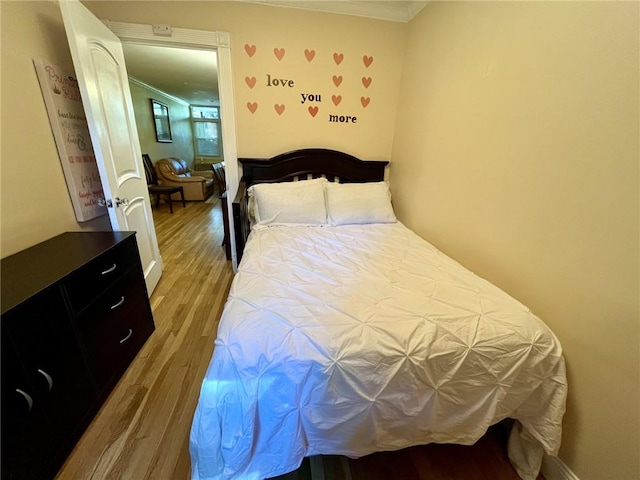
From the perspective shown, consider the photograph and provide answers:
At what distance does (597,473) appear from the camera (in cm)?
97

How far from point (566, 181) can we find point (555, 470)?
1185 millimetres

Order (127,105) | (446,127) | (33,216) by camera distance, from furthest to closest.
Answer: (127,105) < (446,127) < (33,216)

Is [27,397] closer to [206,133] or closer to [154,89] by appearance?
[154,89]

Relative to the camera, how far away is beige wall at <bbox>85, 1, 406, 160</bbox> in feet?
6.54

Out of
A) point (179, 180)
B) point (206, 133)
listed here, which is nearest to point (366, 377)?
point (179, 180)

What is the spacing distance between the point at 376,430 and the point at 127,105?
2575 millimetres

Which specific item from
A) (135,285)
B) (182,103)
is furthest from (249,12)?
(182,103)

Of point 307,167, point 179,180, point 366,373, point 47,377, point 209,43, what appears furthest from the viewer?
point 179,180

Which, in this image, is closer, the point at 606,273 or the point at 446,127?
the point at 606,273

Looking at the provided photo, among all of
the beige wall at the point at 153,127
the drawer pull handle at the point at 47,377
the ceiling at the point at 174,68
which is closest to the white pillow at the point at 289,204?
the drawer pull handle at the point at 47,377

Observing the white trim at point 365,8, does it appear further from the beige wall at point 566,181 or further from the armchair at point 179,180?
the armchair at point 179,180

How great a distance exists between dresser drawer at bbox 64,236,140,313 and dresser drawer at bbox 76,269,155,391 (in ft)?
0.15

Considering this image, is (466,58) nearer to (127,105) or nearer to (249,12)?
(249,12)

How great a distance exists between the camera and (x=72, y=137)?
1.61 metres
